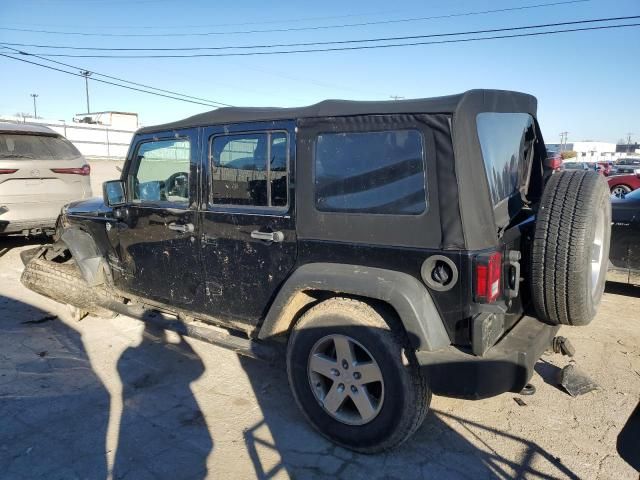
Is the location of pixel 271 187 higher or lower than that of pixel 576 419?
higher

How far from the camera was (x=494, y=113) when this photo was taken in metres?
2.91

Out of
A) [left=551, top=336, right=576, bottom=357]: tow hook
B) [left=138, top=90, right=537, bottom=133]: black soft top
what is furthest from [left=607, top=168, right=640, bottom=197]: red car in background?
[left=138, top=90, right=537, bottom=133]: black soft top

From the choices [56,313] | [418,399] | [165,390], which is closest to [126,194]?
[165,390]

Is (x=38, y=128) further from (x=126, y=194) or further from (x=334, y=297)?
A: (x=334, y=297)

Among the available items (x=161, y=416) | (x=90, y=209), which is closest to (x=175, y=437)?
(x=161, y=416)

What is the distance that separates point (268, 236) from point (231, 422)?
1.24m

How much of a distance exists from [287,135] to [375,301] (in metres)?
1.14

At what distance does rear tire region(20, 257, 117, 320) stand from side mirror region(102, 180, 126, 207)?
0.92 m

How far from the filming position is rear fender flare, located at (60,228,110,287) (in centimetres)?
451

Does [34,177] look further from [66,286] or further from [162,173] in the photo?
[162,173]

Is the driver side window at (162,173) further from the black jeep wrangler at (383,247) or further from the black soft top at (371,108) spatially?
the black soft top at (371,108)

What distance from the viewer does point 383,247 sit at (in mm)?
2660

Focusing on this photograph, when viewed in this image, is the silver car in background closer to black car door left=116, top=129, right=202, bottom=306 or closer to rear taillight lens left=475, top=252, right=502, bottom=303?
black car door left=116, top=129, right=202, bottom=306

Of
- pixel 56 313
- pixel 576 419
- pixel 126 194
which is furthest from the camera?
pixel 56 313
